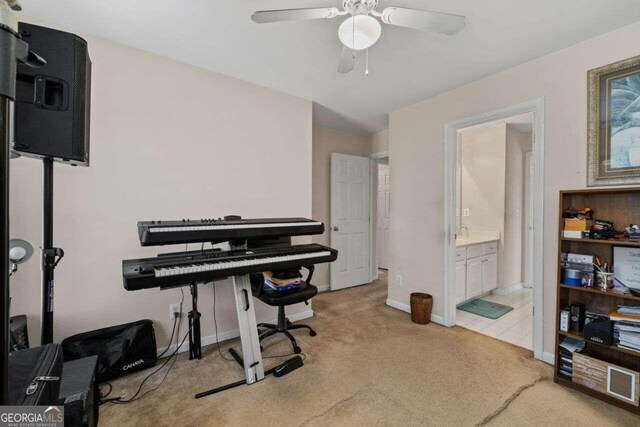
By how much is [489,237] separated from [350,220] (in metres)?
1.91

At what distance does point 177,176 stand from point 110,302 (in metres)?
1.06

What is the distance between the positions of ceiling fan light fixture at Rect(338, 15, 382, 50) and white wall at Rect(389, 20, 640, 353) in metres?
1.64

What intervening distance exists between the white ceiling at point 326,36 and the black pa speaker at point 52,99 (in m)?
0.71

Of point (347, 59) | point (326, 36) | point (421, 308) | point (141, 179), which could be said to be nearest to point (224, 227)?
point (141, 179)

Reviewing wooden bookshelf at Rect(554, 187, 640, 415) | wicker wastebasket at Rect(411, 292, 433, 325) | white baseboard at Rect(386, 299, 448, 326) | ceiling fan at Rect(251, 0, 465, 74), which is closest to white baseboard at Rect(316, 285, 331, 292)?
white baseboard at Rect(386, 299, 448, 326)

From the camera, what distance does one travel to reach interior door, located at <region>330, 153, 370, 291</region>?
13.1 ft

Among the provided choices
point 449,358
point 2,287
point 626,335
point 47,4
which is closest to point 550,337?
point 626,335

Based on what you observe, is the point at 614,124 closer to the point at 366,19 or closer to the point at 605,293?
the point at 605,293

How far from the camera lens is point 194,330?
7.07 feet

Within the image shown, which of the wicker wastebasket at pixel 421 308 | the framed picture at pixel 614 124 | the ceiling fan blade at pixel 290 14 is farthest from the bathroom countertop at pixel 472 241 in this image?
the ceiling fan blade at pixel 290 14

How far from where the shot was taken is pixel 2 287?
1.46 ft

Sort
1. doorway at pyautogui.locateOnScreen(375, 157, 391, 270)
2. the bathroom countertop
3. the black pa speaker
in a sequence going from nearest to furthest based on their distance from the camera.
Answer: the black pa speaker < the bathroom countertop < doorway at pyautogui.locateOnScreen(375, 157, 391, 270)

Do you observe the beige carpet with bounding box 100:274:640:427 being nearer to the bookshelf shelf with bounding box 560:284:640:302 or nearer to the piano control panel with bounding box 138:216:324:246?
the bookshelf shelf with bounding box 560:284:640:302

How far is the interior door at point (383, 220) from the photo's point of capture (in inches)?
209
